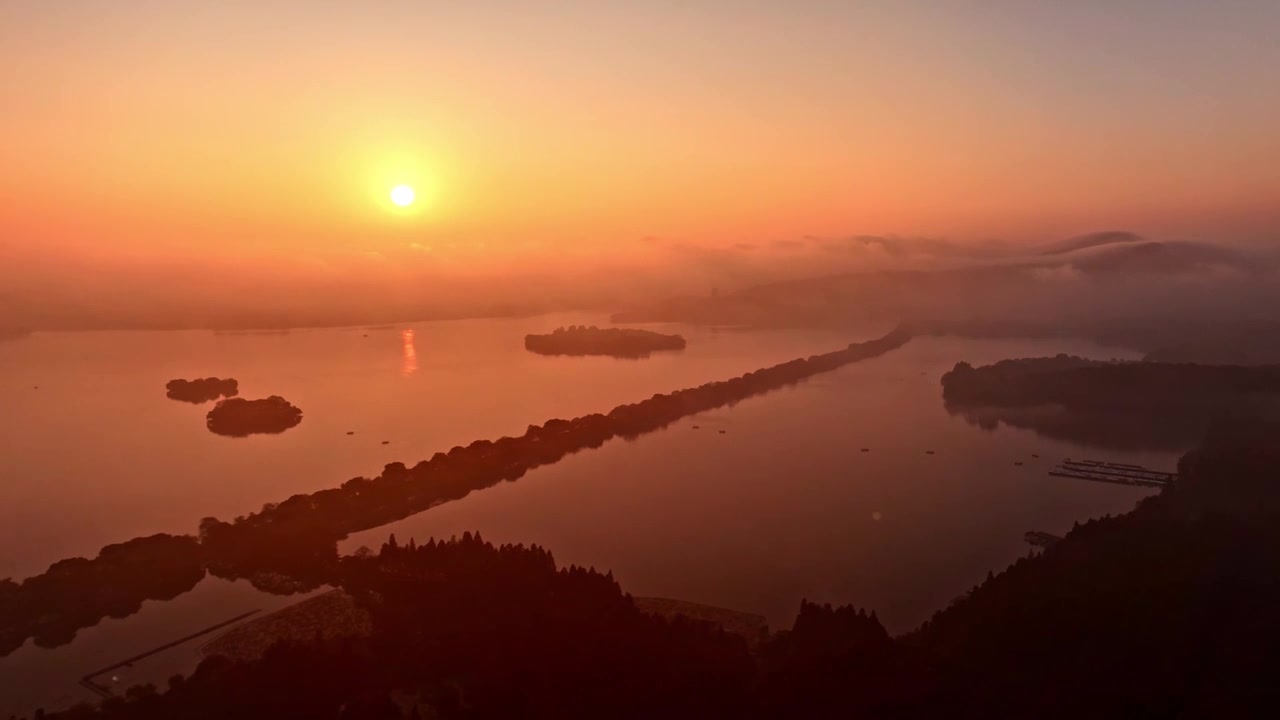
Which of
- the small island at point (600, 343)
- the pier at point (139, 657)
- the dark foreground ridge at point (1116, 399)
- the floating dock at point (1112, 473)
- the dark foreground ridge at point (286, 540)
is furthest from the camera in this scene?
the small island at point (600, 343)

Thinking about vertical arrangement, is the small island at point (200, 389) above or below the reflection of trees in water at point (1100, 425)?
above

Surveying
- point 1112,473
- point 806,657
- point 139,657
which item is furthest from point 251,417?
point 1112,473

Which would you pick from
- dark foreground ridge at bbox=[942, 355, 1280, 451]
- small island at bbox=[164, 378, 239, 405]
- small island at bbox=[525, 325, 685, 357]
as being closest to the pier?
small island at bbox=[164, 378, 239, 405]

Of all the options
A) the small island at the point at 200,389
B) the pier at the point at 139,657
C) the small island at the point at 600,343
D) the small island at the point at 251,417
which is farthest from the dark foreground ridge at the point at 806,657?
the small island at the point at 600,343

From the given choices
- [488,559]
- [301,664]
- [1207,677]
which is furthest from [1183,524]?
[301,664]

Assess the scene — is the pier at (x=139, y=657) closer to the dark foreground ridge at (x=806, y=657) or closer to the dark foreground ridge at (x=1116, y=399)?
the dark foreground ridge at (x=806, y=657)

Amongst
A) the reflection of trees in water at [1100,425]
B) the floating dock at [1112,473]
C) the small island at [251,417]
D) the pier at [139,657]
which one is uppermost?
the small island at [251,417]

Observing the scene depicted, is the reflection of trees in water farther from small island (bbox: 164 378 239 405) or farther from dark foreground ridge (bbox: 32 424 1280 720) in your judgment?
small island (bbox: 164 378 239 405)
